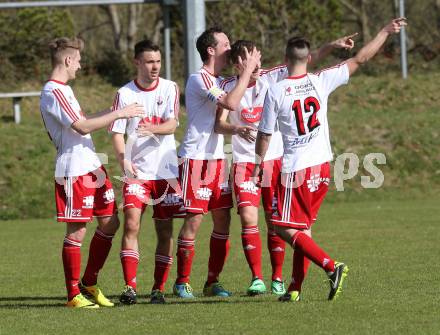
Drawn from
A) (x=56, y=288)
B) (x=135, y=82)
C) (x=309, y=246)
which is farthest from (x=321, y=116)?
(x=56, y=288)

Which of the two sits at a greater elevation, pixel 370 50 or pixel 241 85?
pixel 370 50

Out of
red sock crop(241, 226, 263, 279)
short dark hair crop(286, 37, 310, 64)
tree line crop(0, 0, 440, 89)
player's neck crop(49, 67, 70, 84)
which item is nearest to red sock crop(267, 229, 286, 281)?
red sock crop(241, 226, 263, 279)

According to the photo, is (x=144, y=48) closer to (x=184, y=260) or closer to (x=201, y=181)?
(x=201, y=181)

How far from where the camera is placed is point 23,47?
70.9 ft

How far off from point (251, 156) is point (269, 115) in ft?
4.09

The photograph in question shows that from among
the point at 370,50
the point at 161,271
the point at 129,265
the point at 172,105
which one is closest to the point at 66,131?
the point at 172,105

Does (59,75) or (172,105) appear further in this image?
(172,105)

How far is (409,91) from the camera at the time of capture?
70.9 ft

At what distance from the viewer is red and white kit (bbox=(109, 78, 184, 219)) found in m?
8.12

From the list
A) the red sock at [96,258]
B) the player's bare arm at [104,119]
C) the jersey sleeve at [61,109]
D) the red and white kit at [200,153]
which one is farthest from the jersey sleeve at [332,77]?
the red sock at [96,258]

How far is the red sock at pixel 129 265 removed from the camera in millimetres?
7984

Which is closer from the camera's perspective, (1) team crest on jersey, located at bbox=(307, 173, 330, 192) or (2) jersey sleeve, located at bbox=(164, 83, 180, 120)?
(1) team crest on jersey, located at bbox=(307, 173, 330, 192)

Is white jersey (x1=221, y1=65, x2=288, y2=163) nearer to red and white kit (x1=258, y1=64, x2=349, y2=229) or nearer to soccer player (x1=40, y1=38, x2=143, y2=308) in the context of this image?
red and white kit (x1=258, y1=64, x2=349, y2=229)

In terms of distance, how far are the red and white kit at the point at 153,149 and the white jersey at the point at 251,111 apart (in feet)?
2.11
